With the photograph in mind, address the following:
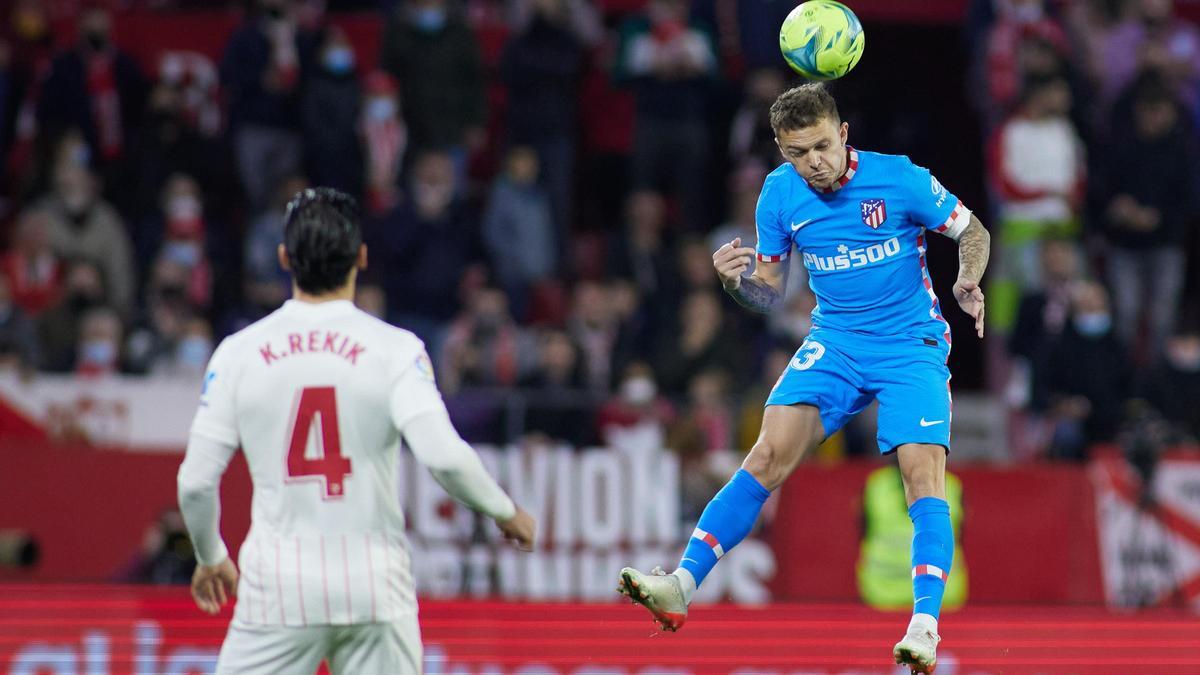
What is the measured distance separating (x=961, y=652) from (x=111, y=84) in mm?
9745

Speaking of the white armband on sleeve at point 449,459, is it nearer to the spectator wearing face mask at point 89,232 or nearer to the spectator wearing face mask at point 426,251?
the spectator wearing face mask at point 426,251

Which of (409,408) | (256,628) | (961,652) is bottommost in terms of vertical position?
(961,652)

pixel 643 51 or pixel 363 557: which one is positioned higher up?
pixel 643 51

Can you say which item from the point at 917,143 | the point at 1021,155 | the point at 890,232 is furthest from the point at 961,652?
the point at 917,143

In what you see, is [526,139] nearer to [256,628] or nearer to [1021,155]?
[1021,155]

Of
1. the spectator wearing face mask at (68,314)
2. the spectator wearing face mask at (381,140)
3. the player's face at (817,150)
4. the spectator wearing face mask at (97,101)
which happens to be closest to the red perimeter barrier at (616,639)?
the player's face at (817,150)

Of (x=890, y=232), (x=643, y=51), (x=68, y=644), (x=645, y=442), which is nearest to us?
(x=890, y=232)

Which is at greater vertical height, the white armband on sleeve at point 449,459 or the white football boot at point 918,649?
the white armband on sleeve at point 449,459

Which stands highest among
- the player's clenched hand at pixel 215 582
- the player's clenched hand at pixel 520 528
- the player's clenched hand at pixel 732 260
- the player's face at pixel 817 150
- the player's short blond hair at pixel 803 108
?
the player's short blond hair at pixel 803 108

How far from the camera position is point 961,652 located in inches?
371

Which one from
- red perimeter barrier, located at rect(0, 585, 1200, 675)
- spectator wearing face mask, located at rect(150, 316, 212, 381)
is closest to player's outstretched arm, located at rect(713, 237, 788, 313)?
red perimeter barrier, located at rect(0, 585, 1200, 675)

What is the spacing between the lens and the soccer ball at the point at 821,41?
7453 mm

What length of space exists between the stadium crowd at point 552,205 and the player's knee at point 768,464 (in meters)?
5.80

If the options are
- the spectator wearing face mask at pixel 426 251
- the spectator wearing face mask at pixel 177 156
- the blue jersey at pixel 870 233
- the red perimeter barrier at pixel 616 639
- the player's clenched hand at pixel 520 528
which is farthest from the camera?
the spectator wearing face mask at pixel 177 156
